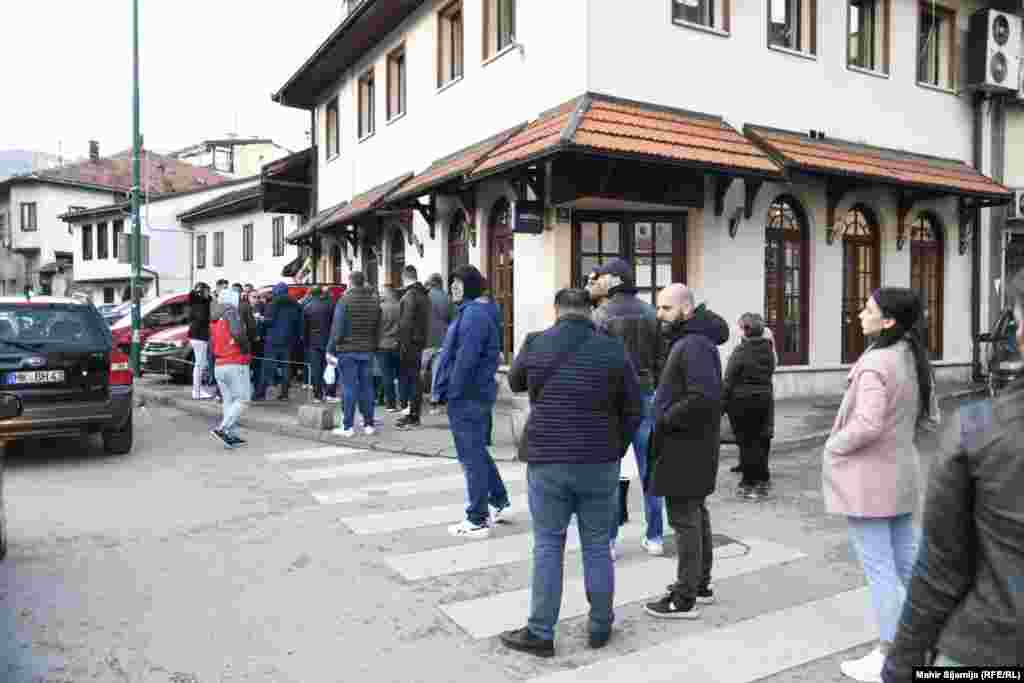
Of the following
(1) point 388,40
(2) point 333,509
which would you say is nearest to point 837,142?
(1) point 388,40

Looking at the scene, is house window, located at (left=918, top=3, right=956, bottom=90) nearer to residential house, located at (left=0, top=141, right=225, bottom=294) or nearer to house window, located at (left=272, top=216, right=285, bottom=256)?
house window, located at (left=272, top=216, right=285, bottom=256)

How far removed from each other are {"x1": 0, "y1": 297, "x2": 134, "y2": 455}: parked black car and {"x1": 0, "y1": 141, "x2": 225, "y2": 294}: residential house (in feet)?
136

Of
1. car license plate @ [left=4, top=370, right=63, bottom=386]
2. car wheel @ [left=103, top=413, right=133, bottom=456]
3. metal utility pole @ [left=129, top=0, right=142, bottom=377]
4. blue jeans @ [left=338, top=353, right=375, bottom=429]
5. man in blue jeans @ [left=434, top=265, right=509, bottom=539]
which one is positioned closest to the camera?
man in blue jeans @ [left=434, top=265, right=509, bottom=539]

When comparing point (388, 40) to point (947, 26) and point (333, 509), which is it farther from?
point (333, 509)

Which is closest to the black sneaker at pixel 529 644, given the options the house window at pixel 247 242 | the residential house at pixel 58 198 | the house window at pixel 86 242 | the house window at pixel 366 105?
the house window at pixel 366 105

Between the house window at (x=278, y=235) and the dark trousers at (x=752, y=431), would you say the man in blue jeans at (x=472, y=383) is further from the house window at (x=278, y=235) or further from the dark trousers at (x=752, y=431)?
the house window at (x=278, y=235)

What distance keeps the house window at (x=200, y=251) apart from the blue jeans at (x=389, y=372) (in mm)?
29929

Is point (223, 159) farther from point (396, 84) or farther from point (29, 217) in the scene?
point (396, 84)

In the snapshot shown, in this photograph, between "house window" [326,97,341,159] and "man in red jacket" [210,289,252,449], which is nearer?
"man in red jacket" [210,289,252,449]

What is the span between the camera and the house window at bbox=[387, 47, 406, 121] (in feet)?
58.0

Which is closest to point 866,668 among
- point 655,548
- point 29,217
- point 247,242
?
point 655,548

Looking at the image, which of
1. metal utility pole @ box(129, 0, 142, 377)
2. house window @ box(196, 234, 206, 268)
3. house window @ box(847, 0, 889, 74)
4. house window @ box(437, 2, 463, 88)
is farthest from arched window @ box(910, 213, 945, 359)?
house window @ box(196, 234, 206, 268)

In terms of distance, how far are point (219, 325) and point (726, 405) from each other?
219 inches

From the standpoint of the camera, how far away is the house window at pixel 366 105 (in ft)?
65.0
